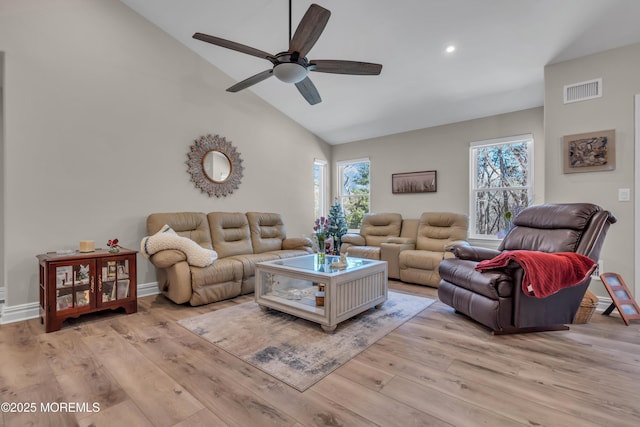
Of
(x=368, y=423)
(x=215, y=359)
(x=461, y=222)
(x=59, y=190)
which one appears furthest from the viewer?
(x=461, y=222)

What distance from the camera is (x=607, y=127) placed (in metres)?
3.08

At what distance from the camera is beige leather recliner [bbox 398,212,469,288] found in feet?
13.1

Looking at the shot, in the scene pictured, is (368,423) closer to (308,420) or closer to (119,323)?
(308,420)

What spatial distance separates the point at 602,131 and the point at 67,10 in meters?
5.69

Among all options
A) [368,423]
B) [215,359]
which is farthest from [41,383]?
[368,423]

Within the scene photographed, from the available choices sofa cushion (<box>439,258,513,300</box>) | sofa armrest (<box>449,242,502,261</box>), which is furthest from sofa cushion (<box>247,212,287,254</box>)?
sofa armrest (<box>449,242,502,261</box>)

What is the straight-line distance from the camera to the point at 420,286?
412 cm

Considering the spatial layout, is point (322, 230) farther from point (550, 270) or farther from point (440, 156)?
point (440, 156)

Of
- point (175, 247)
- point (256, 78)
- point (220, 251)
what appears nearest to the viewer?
point (256, 78)

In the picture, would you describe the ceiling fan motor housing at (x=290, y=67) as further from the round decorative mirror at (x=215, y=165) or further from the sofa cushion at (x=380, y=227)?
the sofa cushion at (x=380, y=227)

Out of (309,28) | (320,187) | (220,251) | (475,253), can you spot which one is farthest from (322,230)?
(320,187)

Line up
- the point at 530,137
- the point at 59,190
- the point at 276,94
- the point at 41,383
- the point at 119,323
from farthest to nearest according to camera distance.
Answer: the point at 276,94
the point at 530,137
the point at 59,190
the point at 119,323
the point at 41,383

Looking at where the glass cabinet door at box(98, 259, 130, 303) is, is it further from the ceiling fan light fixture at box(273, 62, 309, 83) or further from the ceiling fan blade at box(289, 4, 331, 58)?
the ceiling fan blade at box(289, 4, 331, 58)

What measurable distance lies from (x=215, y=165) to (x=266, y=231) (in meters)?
1.23
